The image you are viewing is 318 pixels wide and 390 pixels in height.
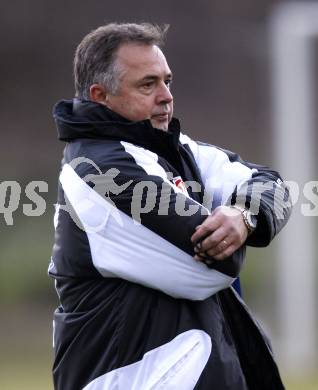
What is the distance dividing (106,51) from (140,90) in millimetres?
158

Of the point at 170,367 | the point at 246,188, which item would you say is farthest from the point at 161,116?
the point at 170,367

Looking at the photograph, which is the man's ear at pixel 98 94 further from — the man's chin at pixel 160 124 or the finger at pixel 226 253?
the finger at pixel 226 253

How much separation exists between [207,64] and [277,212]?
11.5m

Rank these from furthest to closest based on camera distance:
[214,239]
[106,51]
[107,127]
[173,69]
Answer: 1. [173,69]
2. [106,51]
3. [107,127]
4. [214,239]

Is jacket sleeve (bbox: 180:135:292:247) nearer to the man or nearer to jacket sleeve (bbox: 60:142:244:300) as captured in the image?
the man

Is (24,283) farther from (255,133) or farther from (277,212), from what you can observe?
(277,212)

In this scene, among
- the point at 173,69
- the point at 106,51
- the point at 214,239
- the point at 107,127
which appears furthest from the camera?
the point at 173,69

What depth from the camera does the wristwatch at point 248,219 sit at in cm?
307

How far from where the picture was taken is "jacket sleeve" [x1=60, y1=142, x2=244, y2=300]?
3.07 m

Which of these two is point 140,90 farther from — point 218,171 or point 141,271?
point 141,271

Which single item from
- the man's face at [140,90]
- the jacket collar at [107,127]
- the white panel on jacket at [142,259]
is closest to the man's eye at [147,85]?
the man's face at [140,90]


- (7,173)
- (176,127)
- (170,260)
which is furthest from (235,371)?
(7,173)

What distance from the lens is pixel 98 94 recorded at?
331 cm

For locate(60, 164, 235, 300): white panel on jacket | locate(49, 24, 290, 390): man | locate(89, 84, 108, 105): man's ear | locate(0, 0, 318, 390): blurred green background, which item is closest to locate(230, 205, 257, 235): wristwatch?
locate(49, 24, 290, 390): man
